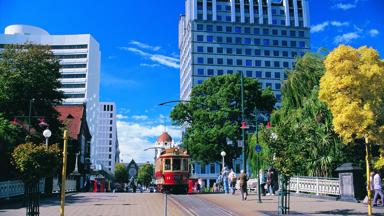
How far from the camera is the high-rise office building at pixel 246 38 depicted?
105750 mm

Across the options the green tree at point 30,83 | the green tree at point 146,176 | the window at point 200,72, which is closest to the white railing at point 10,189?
the green tree at point 30,83

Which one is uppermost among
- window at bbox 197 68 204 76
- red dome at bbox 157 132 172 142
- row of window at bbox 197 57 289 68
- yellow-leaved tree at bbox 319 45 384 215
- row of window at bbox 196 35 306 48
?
row of window at bbox 196 35 306 48

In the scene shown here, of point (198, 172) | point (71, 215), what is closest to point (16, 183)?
point (71, 215)

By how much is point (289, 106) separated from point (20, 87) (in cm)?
2103

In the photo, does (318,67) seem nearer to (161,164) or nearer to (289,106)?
(289,106)

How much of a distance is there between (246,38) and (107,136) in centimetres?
8230

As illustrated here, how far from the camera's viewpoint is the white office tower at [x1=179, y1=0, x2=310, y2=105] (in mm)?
105750

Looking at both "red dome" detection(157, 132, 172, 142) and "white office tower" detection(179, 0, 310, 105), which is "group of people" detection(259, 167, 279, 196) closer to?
"white office tower" detection(179, 0, 310, 105)

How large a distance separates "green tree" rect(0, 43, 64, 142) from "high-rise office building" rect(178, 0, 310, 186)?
70.0 meters

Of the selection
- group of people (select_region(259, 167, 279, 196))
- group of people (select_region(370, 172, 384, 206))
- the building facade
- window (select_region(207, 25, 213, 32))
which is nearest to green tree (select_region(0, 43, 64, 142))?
group of people (select_region(259, 167, 279, 196))

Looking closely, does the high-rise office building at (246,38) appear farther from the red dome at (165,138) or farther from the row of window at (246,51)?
the red dome at (165,138)

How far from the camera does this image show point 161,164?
33.7 meters

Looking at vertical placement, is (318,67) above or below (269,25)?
below

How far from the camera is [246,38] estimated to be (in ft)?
354
